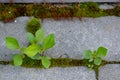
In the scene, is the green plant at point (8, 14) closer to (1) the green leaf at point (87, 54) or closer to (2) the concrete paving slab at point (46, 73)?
(2) the concrete paving slab at point (46, 73)

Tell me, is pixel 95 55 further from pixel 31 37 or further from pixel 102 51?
pixel 31 37

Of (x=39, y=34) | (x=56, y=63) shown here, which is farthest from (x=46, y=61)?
(x=39, y=34)

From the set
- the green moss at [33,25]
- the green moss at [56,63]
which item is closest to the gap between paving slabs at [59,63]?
the green moss at [56,63]

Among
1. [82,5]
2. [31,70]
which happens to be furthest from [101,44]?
[31,70]

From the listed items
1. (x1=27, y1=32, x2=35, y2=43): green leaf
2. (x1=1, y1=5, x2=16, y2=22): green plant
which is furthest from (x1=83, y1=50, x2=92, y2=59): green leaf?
(x1=1, y1=5, x2=16, y2=22): green plant

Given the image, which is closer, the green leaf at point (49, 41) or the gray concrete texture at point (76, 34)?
the green leaf at point (49, 41)

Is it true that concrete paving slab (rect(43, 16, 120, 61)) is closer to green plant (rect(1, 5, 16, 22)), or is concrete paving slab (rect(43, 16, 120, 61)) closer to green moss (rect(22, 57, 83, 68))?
green moss (rect(22, 57, 83, 68))
